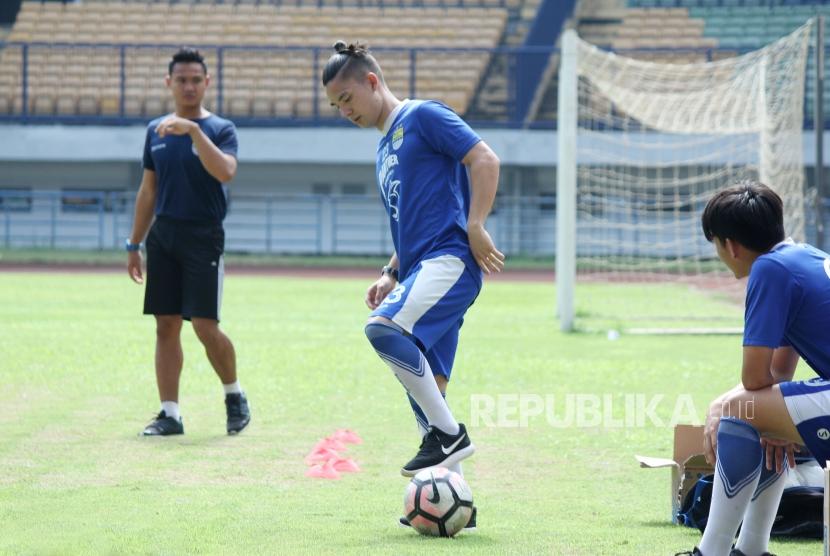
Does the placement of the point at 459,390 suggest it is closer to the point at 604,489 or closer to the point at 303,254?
the point at 604,489

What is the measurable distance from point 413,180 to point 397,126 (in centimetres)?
27

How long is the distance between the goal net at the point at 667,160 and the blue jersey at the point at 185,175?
741cm

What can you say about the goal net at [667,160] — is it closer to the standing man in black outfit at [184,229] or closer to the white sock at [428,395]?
the standing man in black outfit at [184,229]

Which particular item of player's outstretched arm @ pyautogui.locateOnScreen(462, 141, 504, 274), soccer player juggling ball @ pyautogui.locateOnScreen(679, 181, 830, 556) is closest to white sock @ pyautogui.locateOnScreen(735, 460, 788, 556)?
soccer player juggling ball @ pyautogui.locateOnScreen(679, 181, 830, 556)

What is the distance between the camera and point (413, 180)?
17.9 feet

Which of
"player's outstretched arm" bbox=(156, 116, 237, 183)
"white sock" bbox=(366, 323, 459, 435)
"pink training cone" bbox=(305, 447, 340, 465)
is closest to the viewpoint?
"white sock" bbox=(366, 323, 459, 435)

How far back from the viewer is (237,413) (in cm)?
802

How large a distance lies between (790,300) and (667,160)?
2280cm

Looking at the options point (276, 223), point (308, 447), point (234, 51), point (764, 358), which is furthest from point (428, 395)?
point (234, 51)

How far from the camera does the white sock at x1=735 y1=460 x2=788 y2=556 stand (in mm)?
4457

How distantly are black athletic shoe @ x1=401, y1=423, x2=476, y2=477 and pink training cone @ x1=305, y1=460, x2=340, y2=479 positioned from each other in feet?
4.48

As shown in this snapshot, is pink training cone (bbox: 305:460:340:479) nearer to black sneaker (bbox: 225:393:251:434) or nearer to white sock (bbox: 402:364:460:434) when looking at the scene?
black sneaker (bbox: 225:393:251:434)

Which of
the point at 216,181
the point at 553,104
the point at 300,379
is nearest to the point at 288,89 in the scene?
the point at 553,104

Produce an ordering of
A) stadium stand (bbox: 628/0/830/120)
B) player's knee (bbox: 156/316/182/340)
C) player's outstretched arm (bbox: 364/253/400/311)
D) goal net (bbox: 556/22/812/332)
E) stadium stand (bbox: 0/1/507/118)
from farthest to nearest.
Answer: stadium stand (bbox: 628/0/830/120) → stadium stand (bbox: 0/1/507/118) → goal net (bbox: 556/22/812/332) → player's knee (bbox: 156/316/182/340) → player's outstretched arm (bbox: 364/253/400/311)
